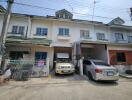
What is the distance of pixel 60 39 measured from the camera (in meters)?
14.2

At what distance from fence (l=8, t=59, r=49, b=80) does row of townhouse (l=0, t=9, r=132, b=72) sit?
9.49 feet

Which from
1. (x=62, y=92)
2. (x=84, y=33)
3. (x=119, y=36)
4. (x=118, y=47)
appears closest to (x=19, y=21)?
(x=84, y=33)

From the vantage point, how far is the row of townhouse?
12.8m

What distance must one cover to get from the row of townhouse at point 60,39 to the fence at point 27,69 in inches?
114

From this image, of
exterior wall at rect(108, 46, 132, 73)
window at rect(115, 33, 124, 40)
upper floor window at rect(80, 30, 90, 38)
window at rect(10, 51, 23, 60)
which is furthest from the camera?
window at rect(115, 33, 124, 40)

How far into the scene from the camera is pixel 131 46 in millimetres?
14039

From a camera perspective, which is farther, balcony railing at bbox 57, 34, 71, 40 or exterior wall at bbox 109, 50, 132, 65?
balcony railing at bbox 57, 34, 71, 40

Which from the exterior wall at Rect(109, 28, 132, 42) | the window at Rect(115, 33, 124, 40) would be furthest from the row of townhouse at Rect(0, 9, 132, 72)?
the window at Rect(115, 33, 124, 40)

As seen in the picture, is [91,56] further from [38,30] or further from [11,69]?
[11,69]

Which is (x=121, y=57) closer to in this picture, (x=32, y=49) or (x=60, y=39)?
(x=60, y=39)

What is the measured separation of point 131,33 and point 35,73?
55.5 feet

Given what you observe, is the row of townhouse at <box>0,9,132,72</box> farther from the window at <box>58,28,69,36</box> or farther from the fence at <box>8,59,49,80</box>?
the fence at <box>8,59,49,80</box>

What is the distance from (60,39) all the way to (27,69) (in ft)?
20.8

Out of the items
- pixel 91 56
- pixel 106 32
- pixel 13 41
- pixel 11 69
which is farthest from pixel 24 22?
pixel 106 32
